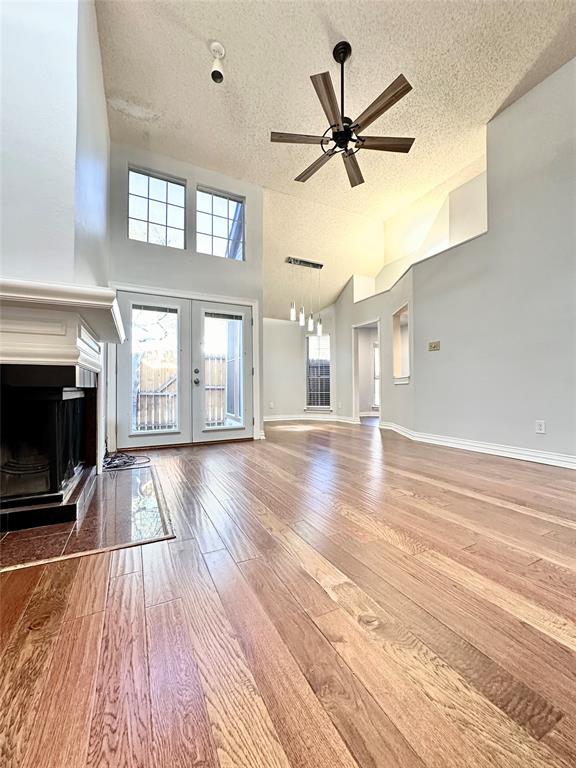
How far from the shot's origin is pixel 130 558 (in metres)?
1.32

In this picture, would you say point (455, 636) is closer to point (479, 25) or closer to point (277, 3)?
point (277, 3)

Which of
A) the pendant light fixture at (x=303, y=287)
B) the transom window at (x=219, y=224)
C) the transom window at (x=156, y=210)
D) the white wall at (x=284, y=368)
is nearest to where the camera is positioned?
the transom window at (x=156, y=210)

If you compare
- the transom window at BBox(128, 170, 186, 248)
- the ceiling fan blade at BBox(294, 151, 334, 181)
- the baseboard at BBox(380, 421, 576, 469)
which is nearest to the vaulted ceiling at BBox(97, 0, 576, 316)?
the transom window at BBox(128, 170, 186, 248)

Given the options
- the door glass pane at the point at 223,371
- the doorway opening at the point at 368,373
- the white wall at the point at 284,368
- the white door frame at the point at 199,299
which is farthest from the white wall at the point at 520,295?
the doorway opening at the point at 368,373

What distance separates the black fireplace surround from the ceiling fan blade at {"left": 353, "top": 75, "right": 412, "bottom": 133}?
2792mm

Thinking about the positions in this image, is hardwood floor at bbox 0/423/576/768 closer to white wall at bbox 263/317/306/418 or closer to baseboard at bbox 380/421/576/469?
baseboard at bbox 380/421/576/469

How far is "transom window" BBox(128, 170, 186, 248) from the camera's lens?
161 inches

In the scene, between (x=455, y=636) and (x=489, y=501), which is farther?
(x=489, y=501)

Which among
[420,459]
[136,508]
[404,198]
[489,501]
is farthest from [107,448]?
[404,198]

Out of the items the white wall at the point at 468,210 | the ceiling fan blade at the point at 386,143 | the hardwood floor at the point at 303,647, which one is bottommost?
the hardwood floor at the point at 303,647

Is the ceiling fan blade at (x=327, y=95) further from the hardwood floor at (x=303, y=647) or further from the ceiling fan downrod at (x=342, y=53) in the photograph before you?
the hardwood floor at (x=303, y=647)

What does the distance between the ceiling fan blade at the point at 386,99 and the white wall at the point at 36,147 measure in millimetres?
1986

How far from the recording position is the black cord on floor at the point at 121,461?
2.91m

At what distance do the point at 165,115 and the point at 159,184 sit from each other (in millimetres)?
856
